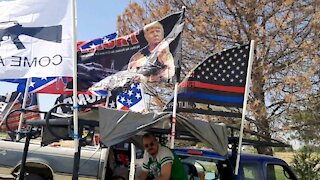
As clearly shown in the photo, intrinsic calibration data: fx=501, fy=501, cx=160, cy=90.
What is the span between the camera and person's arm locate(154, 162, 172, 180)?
19.4 ft

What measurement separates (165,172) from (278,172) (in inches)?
96.6

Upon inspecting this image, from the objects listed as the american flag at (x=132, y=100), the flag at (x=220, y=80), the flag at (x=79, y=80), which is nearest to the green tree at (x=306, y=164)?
the american flag at (x=132, y=100)

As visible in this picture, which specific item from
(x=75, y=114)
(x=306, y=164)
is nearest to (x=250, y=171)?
(x=75, y=114)

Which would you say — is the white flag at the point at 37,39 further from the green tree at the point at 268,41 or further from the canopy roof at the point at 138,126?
the green tree at the point at 268,41

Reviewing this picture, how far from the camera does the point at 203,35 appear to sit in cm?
1490

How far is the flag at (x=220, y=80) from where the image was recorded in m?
7.17

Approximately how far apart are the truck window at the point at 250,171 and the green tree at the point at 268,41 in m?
6.30

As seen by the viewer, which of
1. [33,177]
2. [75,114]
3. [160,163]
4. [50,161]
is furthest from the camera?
[50,161]

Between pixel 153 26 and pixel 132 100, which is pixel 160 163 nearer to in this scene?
pixel 153 26

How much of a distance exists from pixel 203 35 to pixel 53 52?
949 cm

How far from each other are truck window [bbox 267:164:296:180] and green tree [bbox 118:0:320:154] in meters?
5.61

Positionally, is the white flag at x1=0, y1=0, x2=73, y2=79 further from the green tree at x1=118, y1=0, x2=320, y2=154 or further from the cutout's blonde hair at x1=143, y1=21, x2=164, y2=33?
the green tree at x1=118, y1=0, x2=320, y2=154

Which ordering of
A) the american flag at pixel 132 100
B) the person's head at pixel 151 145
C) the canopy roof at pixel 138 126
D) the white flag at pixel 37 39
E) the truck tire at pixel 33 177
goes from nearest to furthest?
the canopy roof at pixel 138 126 → the white flag at pixel 37 39 → the person's head at pixel 151 145 → the truck tire at pixel 33 177 → the american flag at pixel 132 100

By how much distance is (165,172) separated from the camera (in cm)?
595
